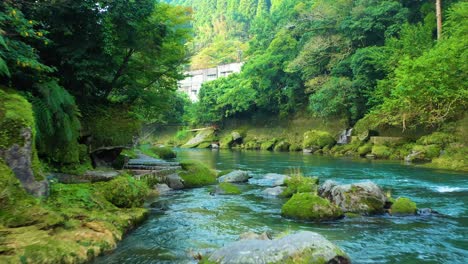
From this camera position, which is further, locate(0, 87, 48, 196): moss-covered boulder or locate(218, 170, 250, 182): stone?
locate(218, 170, 250, 182): stone

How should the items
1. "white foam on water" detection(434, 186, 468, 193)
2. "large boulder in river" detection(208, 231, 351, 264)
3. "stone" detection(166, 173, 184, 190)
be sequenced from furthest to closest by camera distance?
"stone" detection(166, 173, 184, 190), "white foam on water" detection(434, 186, 468, 193), "large boulder in river" detection(208, 231, 351, 264)

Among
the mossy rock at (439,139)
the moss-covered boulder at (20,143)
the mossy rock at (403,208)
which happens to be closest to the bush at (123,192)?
the moss-covered boulder at (20,143)

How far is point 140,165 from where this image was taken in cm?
1591

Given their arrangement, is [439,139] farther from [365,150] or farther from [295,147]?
[295,147]

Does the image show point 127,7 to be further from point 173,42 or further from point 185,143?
point 185,143

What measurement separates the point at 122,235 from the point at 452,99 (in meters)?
21.9

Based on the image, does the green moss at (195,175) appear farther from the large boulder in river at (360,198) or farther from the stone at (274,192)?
the large boulder in river at (360,198)

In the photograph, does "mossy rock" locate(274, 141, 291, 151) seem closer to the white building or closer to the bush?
the bush

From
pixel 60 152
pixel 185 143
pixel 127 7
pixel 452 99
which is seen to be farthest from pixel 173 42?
pixel 185 143

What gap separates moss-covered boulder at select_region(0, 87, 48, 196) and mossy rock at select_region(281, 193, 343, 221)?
233 inches

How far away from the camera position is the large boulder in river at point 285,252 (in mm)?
5590

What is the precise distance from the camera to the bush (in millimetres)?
9102

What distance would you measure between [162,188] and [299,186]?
5134 mm

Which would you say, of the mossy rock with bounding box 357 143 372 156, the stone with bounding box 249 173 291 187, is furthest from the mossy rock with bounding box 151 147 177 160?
the mossy rock with bounding box 357 143 372 156
